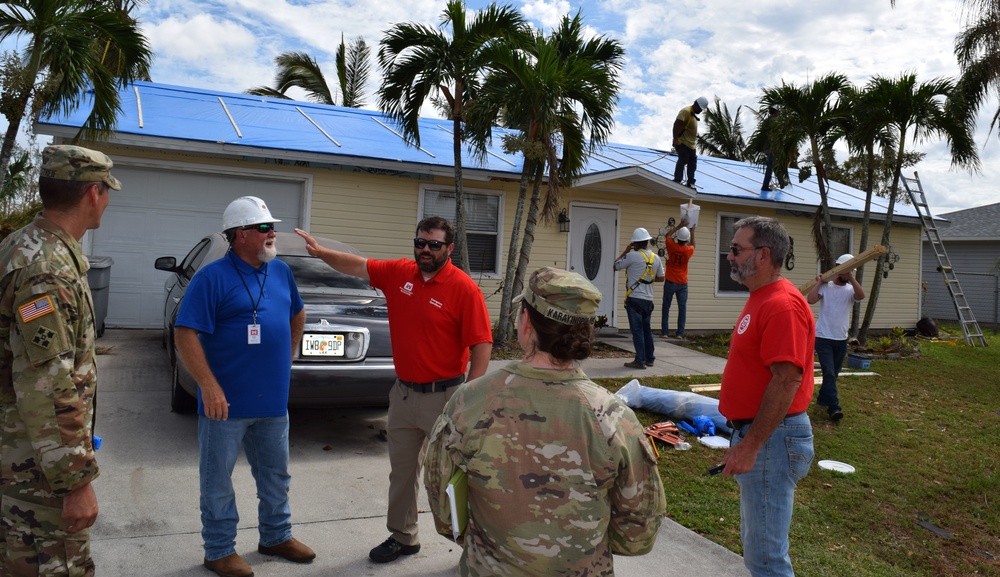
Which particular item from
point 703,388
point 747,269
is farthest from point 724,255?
point 747,269

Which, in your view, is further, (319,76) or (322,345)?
(319,76)

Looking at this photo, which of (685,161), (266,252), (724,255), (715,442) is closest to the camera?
(266,252)

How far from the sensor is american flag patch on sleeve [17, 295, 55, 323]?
7.23 ft

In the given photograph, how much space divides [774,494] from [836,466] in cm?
365

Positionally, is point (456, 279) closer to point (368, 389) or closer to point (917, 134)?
point (368, 389)

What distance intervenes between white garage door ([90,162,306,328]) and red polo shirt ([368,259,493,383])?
745cm

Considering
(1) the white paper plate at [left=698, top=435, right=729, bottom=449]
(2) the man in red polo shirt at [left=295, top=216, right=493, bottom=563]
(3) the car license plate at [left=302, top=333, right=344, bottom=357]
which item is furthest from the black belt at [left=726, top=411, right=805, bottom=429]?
(1) the white paper plate at [left=698, top=435, right=729, bottom=449]

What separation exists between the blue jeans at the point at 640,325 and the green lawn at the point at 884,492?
2.50ft

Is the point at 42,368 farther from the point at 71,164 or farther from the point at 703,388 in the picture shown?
the point at 703,388

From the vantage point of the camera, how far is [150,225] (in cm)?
1026

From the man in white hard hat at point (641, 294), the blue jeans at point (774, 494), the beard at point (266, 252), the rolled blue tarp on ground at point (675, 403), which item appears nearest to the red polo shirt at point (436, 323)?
the beard at point (266, 252)

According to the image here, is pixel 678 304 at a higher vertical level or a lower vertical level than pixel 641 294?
lower

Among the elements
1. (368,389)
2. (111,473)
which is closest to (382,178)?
(368,389)

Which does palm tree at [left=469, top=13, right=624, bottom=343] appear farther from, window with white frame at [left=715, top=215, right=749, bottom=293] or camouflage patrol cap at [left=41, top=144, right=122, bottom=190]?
camouflage patrol cap at [left=41, top=144, right=122, bottom=190]
